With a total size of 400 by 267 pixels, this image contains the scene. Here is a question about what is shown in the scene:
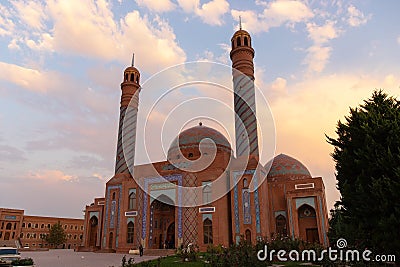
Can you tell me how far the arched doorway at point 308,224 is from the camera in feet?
71.3

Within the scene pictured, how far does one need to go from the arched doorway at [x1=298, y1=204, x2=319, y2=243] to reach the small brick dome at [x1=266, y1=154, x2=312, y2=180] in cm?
363

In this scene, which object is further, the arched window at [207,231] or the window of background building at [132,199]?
the window of background building at [132,199]

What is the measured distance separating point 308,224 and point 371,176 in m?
14.6

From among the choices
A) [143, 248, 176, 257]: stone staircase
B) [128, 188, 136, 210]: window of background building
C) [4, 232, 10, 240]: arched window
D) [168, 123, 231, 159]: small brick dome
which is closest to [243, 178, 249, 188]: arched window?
[143, 248, 176, 257]: stone staircase

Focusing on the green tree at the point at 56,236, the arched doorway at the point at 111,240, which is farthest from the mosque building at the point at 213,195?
the green tree at the point at 56,236

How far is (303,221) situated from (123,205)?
43.5 feet

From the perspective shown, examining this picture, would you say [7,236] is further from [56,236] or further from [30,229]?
[56,236]

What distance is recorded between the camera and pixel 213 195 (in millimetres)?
21641

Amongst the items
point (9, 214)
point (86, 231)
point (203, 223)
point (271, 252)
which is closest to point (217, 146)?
point (203, 223)

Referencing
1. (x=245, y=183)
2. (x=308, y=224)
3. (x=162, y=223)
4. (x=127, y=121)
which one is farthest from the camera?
(x=127, y=121)

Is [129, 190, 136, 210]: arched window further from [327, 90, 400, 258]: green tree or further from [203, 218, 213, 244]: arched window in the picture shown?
[327, 90, 400, 258]: green tree

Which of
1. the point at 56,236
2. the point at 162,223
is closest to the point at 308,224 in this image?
the point at 162,223

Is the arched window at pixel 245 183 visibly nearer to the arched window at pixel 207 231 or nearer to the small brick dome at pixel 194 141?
the arched window at pixel 207 231

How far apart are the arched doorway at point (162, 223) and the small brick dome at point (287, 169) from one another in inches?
334
